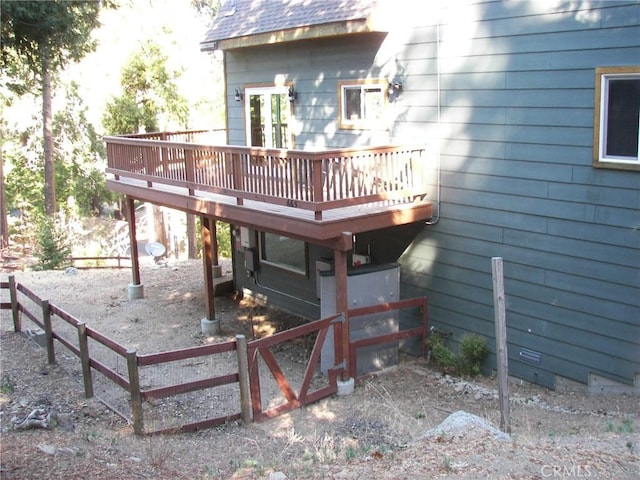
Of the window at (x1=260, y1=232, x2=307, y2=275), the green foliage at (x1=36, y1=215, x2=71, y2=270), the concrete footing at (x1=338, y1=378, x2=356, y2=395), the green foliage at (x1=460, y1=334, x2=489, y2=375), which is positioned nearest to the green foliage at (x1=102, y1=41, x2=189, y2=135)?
the green foliage at (x1=36, y1=215, x2=71, y2=270)

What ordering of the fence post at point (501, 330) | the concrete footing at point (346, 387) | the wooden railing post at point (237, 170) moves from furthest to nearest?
the wooden railing post at point (237, 170) → the concrete footing at point (346, 387) → the fence post at point (501, 330)

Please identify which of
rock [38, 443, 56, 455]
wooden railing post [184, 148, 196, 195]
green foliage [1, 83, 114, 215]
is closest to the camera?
rock [38, 443, 56, 455]

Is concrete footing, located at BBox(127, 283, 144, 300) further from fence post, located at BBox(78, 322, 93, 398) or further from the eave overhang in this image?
fence post, located at BBox(78, 322, 93, 398)

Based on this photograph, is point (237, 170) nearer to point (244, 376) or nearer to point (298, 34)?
point (298, 34)

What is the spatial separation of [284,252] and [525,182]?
5.87 meters

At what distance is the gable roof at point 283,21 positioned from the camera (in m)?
10.1

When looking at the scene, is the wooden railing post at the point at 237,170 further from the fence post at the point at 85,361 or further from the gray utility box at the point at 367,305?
the fence post at the point at 85,361

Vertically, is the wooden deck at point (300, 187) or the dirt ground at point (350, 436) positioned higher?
the wooden deck at point (300, 187)

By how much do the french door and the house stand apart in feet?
1.83

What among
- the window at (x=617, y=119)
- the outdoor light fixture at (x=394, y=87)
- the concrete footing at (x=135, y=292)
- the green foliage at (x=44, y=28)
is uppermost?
the green foliage at (x=44, y=28)

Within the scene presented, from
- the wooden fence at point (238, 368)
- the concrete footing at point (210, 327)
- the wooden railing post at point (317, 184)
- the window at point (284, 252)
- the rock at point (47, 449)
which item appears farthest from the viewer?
the window at point (284, 252)

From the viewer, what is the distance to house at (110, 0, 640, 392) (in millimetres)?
7770

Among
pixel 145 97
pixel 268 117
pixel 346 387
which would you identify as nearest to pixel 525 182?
pixel 346 387

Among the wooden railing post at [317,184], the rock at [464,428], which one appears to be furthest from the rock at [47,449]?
the wooden railing post at [317,184]
